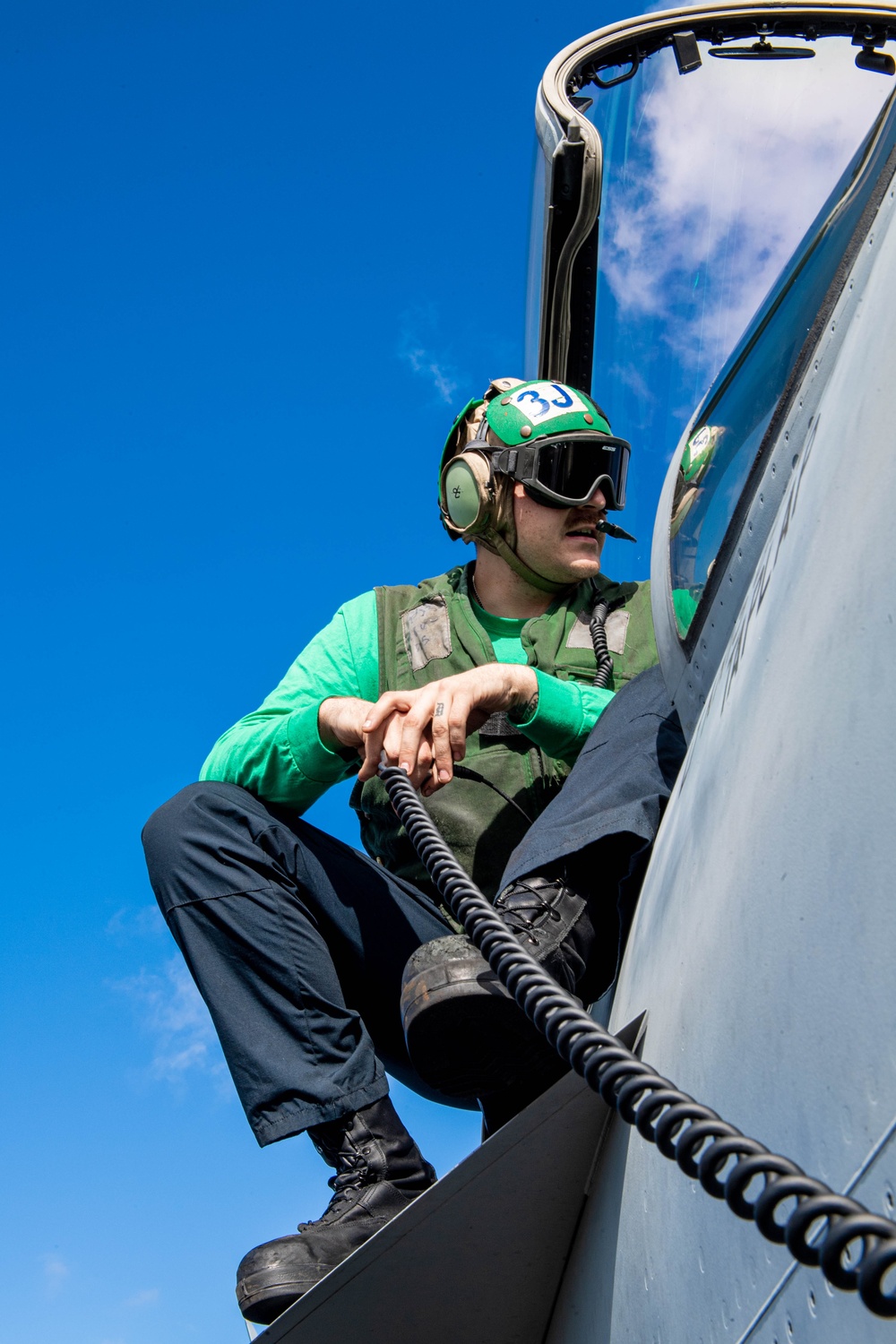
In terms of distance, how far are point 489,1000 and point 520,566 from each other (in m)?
1.80

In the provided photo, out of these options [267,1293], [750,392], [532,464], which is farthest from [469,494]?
[267,1293]

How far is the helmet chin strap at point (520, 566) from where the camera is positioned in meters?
3.33

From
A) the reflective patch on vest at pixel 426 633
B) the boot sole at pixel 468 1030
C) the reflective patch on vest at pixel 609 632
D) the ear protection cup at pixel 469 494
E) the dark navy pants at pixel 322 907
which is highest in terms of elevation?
the ear protection cup at pixel 469 494

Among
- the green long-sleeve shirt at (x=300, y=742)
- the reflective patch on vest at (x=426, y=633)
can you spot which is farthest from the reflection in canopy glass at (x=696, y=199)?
the green long-sleeve shirt at (x=300, y=742)

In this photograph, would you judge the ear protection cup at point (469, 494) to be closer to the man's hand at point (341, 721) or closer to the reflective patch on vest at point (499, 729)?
the reflective patch on vest at point (499, 729)

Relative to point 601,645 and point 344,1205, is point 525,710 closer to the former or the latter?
point 601,645

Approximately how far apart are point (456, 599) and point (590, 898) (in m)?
1.43

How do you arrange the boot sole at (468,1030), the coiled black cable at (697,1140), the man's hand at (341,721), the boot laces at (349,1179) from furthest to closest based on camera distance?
the man's hand at (341,721) < the boot laces at (349,1179) < the boot sole at (468,1030) < the coiled black cable at (697,1140)

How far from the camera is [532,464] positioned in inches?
131

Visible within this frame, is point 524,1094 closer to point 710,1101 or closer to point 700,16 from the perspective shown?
point 710,1101

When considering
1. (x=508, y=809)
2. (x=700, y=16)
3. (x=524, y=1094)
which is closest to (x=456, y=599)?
(x=508, y=809)

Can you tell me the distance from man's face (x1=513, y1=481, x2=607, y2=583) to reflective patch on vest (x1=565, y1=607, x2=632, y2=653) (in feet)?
0.52

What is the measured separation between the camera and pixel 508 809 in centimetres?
278

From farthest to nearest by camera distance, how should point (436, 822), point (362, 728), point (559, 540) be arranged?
point (559, 540)
point (436, 822)
point (362, 728)
